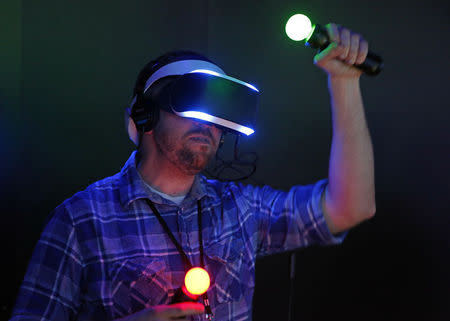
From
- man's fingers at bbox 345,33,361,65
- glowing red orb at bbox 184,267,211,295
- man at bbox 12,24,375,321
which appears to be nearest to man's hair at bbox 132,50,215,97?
man at bbox 12,24,375,321

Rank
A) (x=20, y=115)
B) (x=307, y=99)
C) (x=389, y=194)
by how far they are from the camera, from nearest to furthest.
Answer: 1. (x=20, y=115)
2. (x=389, y=194)
3. (x=307, y=99)

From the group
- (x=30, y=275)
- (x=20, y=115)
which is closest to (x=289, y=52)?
(x=20, y=115)

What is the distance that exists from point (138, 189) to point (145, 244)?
0.19 m

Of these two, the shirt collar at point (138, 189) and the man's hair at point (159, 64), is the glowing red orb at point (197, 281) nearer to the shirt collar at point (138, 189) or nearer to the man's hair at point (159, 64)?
the shirt collar at point (138, 189)

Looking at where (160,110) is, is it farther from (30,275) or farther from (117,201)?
(30,275)

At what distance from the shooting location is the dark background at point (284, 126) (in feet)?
6.20

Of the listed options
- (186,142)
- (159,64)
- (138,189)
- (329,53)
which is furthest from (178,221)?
(329,53)

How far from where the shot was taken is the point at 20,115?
6.14 feet

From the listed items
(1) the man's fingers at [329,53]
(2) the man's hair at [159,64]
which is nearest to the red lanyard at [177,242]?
(2) the man's hair at [159,64]

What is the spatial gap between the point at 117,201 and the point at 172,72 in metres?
0.49

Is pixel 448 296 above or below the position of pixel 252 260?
below

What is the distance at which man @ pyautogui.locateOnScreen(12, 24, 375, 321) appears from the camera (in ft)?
4.33

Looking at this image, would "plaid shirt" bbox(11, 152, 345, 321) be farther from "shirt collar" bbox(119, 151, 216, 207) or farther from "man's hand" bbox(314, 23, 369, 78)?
"man's hand" bbox(314, 23, 369, 78)

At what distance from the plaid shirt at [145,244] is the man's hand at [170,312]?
188mm
